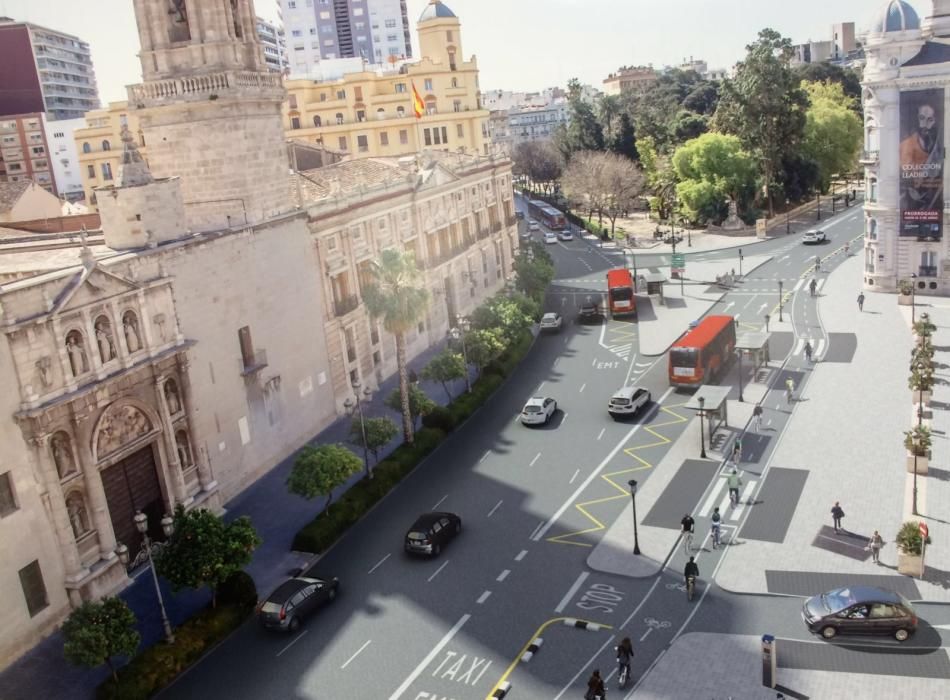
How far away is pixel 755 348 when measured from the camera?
52125mm

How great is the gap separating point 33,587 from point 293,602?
8721mm

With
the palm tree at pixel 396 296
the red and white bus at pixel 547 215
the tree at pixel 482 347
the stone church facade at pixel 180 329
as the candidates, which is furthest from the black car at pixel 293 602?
the red and white bus at pixel 547 215

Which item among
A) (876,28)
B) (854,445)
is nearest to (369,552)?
(854,445)

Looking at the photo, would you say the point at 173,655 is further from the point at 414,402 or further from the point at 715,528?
the point at 414,402

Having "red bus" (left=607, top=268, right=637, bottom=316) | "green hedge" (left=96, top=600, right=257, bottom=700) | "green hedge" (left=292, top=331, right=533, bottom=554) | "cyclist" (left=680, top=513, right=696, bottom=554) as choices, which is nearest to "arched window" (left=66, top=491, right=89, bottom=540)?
"green hedge" (left=96, top=600, right=257, bottom=700)

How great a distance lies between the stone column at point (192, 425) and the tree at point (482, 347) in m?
18.9

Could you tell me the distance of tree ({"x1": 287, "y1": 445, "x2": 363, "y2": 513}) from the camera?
1435 inches

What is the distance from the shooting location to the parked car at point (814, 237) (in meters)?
93.4

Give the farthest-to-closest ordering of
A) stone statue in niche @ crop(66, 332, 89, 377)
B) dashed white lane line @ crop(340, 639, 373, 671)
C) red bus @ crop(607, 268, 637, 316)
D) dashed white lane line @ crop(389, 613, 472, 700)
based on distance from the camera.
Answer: red bus @ crop(607, 268, 637, 316) < stone statue in niche @ crop(66, 332, 89, 377) < dashed white lane line @ crop(340, 639, 373, 671) < dashed white lane line @ crop(389, 613, 472, 700)

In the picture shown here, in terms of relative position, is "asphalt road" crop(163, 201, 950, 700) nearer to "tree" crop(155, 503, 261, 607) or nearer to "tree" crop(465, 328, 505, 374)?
"tree" crop(155, 503, 261, 607)

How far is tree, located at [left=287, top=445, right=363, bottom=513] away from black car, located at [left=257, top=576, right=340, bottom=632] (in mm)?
4839

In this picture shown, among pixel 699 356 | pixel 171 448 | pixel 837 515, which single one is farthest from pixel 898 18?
pixel 171 448

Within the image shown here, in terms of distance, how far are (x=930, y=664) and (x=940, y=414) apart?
71.1 feet

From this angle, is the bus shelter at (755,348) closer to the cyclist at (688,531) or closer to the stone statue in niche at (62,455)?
the cyclist at (688,531)
